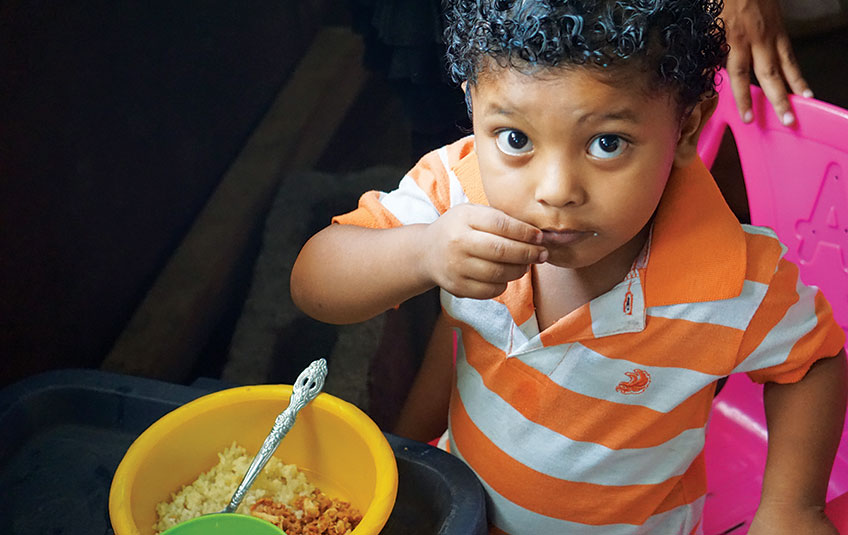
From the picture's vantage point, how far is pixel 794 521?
2.69 ft

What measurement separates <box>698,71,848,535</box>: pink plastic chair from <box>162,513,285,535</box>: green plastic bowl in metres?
0.72

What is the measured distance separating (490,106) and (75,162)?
16.1 inches

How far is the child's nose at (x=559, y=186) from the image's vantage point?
0.63 meters

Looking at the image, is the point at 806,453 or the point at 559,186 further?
the point at 806,453

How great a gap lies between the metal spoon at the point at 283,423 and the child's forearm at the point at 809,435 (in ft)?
1.55

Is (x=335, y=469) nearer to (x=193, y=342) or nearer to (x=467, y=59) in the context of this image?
(x=193, y=342)

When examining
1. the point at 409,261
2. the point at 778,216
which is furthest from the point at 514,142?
the point at 778,216

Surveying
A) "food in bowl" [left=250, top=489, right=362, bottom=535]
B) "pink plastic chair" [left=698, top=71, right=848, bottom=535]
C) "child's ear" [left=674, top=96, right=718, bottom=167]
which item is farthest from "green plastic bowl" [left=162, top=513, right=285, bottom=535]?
"pink plastic chair" [left=698, top=71, right=848, bottom=535]

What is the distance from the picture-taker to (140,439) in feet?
2.26

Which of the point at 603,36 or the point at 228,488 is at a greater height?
the point at 603,36

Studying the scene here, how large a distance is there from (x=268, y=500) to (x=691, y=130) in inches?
19.4

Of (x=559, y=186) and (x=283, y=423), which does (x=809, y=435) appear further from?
(x=283, y=423)

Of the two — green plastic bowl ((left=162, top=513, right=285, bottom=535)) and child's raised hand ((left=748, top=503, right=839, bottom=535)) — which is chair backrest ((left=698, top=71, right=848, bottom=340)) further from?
green plastic bowl ((left=162, top=513, right=285, bottom=535))

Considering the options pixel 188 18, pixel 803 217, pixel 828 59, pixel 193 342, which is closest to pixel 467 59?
pixel 188 18
